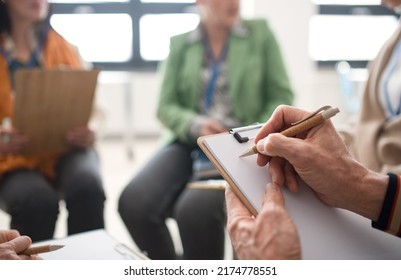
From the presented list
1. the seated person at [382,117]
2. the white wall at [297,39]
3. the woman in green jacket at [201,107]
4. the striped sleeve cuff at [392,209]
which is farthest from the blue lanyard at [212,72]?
the white wall at [297,39]

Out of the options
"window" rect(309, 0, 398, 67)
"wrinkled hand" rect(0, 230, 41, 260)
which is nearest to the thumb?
"wrinkled hand" rect(0, 230, 41, 260)

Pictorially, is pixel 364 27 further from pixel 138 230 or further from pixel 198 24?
pixel 138 230

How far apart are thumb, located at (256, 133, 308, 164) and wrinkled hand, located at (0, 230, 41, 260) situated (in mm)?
409

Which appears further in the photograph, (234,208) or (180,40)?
(180,40)

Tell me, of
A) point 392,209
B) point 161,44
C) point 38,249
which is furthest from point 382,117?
point 161,44

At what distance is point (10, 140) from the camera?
1.22 metres

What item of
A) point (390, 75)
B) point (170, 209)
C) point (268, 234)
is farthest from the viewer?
point (170, 209)

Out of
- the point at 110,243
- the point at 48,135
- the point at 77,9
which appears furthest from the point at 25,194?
the point at 77,9

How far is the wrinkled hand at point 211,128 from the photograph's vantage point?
1258 millimetres

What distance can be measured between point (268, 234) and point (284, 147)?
0.13 metres

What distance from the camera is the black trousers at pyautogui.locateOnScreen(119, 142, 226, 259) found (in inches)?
45.4

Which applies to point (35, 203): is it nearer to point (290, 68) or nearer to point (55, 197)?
point (55, 197)

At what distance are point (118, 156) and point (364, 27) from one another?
7.56 feet
